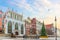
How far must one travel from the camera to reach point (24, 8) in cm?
279

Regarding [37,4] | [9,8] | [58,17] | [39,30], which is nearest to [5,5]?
[9,8]

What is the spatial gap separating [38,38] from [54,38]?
28 cm

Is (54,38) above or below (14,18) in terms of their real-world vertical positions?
below

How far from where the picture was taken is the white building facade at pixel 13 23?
107 inches

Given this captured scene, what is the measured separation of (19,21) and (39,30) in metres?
0.38

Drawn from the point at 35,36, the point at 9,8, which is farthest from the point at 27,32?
the point at 9,8

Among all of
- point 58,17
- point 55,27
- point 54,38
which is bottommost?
point 54,38

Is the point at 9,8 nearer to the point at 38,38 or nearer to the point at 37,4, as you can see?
the point at 37,4

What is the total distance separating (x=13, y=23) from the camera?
2750mm

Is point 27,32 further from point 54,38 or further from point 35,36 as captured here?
point 54,38

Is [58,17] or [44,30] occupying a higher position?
[58,17]

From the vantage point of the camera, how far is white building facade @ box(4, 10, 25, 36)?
107 inches

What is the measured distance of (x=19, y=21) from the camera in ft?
9.10

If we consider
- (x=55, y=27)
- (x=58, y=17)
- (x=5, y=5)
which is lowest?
(x=55, y=27)
